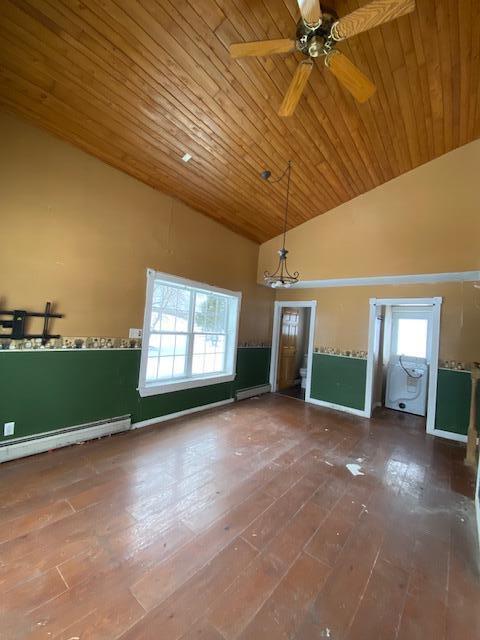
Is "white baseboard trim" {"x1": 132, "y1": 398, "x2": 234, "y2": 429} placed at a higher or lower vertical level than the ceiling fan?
lower

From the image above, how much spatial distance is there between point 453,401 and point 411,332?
1452 mm

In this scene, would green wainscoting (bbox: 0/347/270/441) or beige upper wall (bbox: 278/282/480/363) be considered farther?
beige upper wall (bbox: 278/282/480/363)

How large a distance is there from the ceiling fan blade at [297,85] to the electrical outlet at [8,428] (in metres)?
3.62

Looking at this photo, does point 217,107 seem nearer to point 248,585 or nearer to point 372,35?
point 372,35

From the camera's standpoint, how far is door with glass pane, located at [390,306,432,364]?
4.75 meters

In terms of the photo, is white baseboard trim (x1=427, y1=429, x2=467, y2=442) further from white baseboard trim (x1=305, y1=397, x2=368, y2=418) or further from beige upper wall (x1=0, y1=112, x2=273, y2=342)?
beige upper wall (x1=0, y1=112, x2=273, y2=342)

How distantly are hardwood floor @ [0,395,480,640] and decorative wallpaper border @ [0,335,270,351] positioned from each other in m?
1.05

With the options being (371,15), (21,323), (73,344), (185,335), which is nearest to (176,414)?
(185,335)

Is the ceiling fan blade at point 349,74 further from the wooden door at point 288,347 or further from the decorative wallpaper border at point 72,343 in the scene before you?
the wooden door at point 288,347

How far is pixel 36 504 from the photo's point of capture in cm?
196

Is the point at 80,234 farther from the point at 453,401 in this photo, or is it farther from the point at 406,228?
the point at 453,401

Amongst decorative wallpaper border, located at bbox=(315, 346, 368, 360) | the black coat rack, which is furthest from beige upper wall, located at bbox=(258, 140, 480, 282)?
the black coat rack

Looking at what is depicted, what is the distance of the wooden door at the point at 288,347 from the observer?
5.92 metres

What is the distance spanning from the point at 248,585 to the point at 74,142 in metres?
3.86
